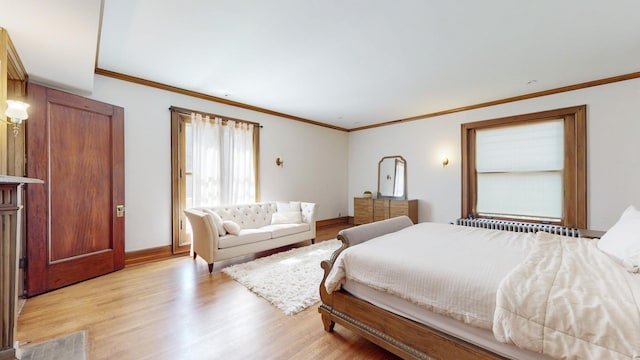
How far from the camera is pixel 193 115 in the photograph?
415 centimetres

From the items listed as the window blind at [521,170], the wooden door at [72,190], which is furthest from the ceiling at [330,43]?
the window blind at [521,170]

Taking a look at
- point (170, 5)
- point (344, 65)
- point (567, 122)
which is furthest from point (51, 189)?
point (567, 122)

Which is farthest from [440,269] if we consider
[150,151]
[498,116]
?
[498,116]

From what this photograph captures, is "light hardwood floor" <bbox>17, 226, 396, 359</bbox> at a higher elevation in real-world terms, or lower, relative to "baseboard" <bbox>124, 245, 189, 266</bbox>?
lower

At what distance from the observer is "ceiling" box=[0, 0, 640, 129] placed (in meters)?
2.08

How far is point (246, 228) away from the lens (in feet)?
13.9

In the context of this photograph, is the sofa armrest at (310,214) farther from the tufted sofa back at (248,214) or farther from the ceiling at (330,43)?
the ceiling at (330,43)

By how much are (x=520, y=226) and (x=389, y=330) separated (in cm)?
383

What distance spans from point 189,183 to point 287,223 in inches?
69.0

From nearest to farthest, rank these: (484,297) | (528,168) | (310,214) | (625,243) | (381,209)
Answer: (484,297) → (625,243) → (528,168) → (310,214) → (381,209)

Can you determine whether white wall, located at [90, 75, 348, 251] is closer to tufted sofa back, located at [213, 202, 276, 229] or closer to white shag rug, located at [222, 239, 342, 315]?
tufted sofa back, located at [213, 202, 276, 229]

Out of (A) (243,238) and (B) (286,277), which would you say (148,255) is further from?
(B) (286,277)

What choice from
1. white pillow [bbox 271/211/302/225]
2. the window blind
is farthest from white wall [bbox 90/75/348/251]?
the window blind

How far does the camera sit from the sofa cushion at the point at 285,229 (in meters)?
4.07
